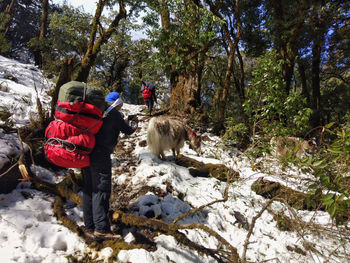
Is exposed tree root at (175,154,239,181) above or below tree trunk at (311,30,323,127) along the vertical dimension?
below

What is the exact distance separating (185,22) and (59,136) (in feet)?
18.1

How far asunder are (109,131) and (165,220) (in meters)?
1.59

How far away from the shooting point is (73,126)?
2176mm

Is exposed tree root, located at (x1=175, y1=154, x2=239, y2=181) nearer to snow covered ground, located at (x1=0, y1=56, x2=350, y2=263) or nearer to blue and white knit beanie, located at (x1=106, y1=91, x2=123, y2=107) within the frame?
snow covered ground, located at (x1=0, y1=56, x2=350, y2=263)

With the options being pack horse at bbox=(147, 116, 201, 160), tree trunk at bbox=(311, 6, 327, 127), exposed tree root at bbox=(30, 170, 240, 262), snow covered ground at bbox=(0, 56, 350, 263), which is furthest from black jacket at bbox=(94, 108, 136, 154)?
tree trunk at bbox=(311, 6, 327, 127)

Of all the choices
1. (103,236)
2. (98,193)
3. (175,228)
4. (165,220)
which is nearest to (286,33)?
(165,220)

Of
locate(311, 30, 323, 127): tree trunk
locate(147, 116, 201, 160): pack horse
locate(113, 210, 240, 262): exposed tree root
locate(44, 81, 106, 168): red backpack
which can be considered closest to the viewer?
locate(44, 81, 106, 168): red backpack

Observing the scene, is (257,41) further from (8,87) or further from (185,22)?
(8,87)

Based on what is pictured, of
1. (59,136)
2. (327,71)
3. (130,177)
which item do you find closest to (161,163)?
(130,177)

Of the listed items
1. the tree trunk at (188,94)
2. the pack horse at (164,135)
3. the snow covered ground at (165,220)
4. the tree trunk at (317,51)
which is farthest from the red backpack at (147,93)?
the tree trunk at (317,51)

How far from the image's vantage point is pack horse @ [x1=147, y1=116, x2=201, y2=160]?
16.6 feet

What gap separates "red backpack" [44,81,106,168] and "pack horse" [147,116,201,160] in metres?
2.83

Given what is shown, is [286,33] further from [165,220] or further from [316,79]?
[165,220]

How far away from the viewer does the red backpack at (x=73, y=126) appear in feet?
6.89
